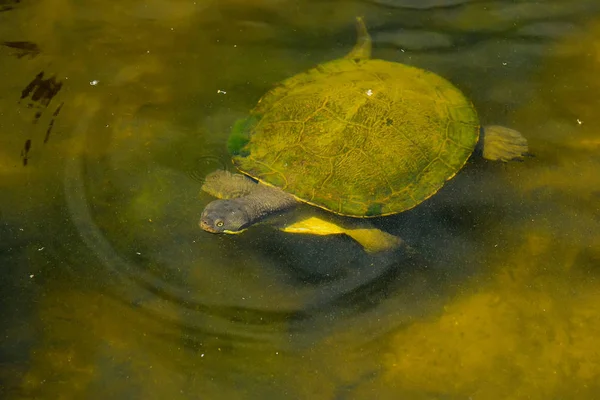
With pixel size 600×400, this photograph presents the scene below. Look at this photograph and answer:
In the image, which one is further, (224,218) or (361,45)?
(361,45)

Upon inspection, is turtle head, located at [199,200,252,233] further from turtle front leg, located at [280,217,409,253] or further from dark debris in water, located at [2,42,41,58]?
dark debris in water, located at [2,42,41,58]

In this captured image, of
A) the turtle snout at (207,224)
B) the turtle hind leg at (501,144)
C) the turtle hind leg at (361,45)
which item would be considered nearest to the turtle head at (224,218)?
the turtle snout at (207,224)

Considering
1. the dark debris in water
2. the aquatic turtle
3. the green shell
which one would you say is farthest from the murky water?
the green shell

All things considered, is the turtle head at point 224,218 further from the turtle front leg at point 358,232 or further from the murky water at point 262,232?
the turtle front leg at point 358,232

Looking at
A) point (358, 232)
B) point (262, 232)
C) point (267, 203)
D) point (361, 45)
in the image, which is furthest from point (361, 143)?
point (361, 45)

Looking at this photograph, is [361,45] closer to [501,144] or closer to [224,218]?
[501,144]

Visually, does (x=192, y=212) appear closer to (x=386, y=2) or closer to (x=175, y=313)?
(x=175, y=313)
